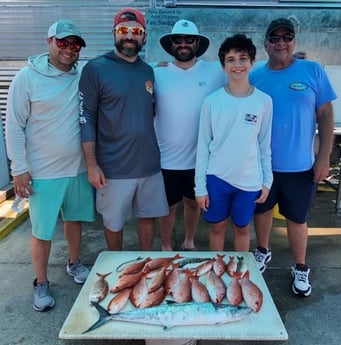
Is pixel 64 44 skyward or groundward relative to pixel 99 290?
skyward

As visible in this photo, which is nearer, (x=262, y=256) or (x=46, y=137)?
(x=46, y=137)

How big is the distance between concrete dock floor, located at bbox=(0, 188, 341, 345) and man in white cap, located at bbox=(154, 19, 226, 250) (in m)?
1.14

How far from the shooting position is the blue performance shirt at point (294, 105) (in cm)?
246

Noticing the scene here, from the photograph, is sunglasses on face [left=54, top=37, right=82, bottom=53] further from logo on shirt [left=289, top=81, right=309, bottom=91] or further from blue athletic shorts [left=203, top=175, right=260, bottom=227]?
logo on shirt [left=289, top=81, right=309, bottom=91]

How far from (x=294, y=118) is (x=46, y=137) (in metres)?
1.63

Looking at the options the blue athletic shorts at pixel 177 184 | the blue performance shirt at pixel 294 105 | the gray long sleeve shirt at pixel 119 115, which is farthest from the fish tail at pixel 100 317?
the blue performance shirt at pixel 294 105

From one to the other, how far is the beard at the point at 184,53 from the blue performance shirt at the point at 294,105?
496 millimetres

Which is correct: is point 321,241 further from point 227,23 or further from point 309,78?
point 227,23

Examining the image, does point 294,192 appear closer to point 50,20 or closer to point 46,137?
point 46,137

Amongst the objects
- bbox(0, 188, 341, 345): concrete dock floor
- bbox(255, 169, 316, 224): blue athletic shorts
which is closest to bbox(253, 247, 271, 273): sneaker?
bbox(0, 188, 341, 345): concrete dock floor

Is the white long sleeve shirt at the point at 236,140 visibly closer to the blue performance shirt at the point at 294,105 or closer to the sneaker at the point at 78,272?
the blue performance shirt at the point at 294,105

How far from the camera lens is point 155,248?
3.53 m

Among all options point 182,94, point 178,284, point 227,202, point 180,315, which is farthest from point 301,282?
point 182,94

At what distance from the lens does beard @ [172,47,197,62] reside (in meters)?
2.60
